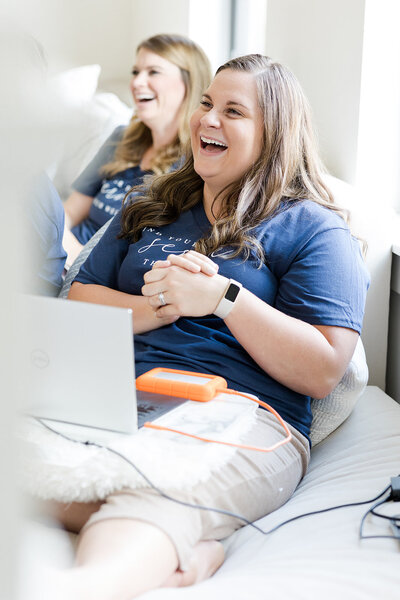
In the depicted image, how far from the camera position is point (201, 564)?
91 centimetres

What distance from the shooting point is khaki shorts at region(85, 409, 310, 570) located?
0.87 meters

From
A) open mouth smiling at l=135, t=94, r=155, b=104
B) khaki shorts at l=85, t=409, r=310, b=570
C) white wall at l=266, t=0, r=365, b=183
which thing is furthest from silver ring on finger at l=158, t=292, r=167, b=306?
open mouth smiling at l=135, t=94, r=155, b=104

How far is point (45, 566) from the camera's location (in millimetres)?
303

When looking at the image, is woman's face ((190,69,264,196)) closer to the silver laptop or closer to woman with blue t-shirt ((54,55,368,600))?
woman with blue t-shirt ((54,55,368,600))

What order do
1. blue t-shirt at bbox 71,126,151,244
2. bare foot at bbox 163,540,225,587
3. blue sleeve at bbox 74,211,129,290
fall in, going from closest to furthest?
1. bare foot at bbox 163,540,225,587
2. blue sleeve at bbox 74,211,129,290
3. blue t-shirt at bbox 71,126,151,244

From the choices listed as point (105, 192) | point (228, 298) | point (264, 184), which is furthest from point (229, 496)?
point (105, 192)

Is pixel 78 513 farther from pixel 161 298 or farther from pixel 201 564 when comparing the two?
pixel 161 298

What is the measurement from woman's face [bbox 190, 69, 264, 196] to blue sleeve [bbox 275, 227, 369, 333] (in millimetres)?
222

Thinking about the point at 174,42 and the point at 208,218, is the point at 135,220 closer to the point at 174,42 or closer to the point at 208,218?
the point at 208,218

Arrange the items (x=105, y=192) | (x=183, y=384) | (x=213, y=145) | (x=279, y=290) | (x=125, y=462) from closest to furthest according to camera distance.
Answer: (x=125, y=462) → (x=183, y=384) → (x=279, y=290) → (x=213, y=145) → (x=105, y=192)

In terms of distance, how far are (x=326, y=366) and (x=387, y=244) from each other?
0.48 m

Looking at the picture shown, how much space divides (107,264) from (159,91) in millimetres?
1102

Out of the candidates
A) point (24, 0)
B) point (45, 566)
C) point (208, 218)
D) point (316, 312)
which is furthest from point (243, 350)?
point (24, 0)

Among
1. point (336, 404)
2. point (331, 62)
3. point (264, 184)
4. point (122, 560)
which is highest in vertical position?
point (331, 62)
